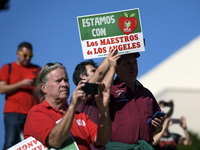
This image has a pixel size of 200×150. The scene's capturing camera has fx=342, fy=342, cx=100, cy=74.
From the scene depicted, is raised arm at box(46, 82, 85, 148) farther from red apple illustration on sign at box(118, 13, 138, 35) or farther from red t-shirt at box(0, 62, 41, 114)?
red t-shirt at box(0, 62, 41, 114)

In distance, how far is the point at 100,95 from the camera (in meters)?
3.06

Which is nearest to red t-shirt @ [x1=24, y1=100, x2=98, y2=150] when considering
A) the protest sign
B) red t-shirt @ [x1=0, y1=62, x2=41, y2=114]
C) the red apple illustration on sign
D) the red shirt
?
the red shirt

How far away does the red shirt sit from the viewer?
11.6ft


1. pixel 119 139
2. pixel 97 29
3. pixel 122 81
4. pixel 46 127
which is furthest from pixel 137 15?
pixel 46 127

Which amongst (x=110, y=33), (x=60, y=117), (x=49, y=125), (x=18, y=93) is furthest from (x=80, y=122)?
(x=18, y=93)

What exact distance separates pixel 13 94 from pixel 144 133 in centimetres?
296

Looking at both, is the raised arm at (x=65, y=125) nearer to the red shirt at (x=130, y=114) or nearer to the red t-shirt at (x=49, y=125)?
the red t-shirt at (x=49, y=125)

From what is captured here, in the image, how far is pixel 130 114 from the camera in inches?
143

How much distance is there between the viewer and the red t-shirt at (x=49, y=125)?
117 inches

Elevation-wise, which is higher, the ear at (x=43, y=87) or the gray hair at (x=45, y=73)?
the gray hair at (x=45, y=73)

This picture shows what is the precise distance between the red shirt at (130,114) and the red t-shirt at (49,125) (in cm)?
39

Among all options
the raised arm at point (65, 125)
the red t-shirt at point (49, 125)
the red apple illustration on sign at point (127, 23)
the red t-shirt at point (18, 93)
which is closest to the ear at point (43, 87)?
the red t-shirt at point (49, 125)

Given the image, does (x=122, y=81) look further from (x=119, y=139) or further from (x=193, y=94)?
(x=193, y=94)

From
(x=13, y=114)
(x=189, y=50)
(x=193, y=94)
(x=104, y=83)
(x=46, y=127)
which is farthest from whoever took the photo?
(x=189, y=50)
